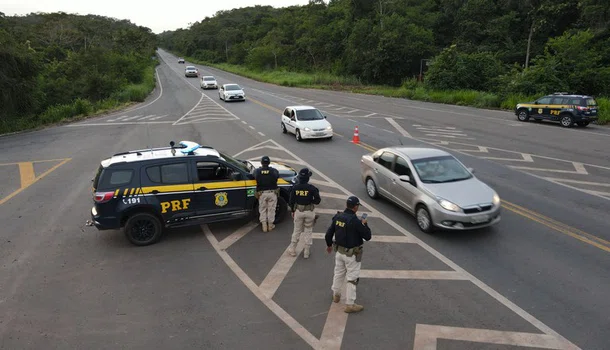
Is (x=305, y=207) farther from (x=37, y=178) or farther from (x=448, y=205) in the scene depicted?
(x=37, y=178)

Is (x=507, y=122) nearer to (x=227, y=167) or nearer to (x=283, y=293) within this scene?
(x=227, y=167)

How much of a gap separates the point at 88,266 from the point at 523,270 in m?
7.86

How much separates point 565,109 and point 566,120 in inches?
22.9

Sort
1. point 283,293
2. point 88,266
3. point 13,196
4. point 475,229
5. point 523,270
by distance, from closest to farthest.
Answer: point 283,293 → point 523,270 → point 88,266 → point 475,229 → point 13,196

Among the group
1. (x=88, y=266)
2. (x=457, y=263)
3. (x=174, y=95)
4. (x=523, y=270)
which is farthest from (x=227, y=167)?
(x=174, y=95)

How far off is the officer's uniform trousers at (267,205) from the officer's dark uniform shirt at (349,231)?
10.3 feet

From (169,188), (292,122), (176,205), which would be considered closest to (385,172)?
(176,205)

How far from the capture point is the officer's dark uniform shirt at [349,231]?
632 centimetres

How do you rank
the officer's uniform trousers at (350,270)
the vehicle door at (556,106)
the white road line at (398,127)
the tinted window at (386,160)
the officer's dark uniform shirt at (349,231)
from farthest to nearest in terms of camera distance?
the vehicle door at (556,106), the white road line at (398,127), the tinted window at (386,160), the officer's uniform trousers at (350,270), the officer's dark uniform shirt at (349,231)

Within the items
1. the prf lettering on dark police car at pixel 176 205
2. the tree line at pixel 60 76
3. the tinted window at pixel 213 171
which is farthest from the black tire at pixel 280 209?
the tree line at pixel 60 76

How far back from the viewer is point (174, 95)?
45562 millimetres

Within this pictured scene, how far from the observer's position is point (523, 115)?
25406 millimetres

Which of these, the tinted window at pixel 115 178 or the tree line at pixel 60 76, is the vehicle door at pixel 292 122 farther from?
the tree line at pixel 60 76

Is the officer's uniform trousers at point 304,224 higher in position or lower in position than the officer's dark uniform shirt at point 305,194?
lower
